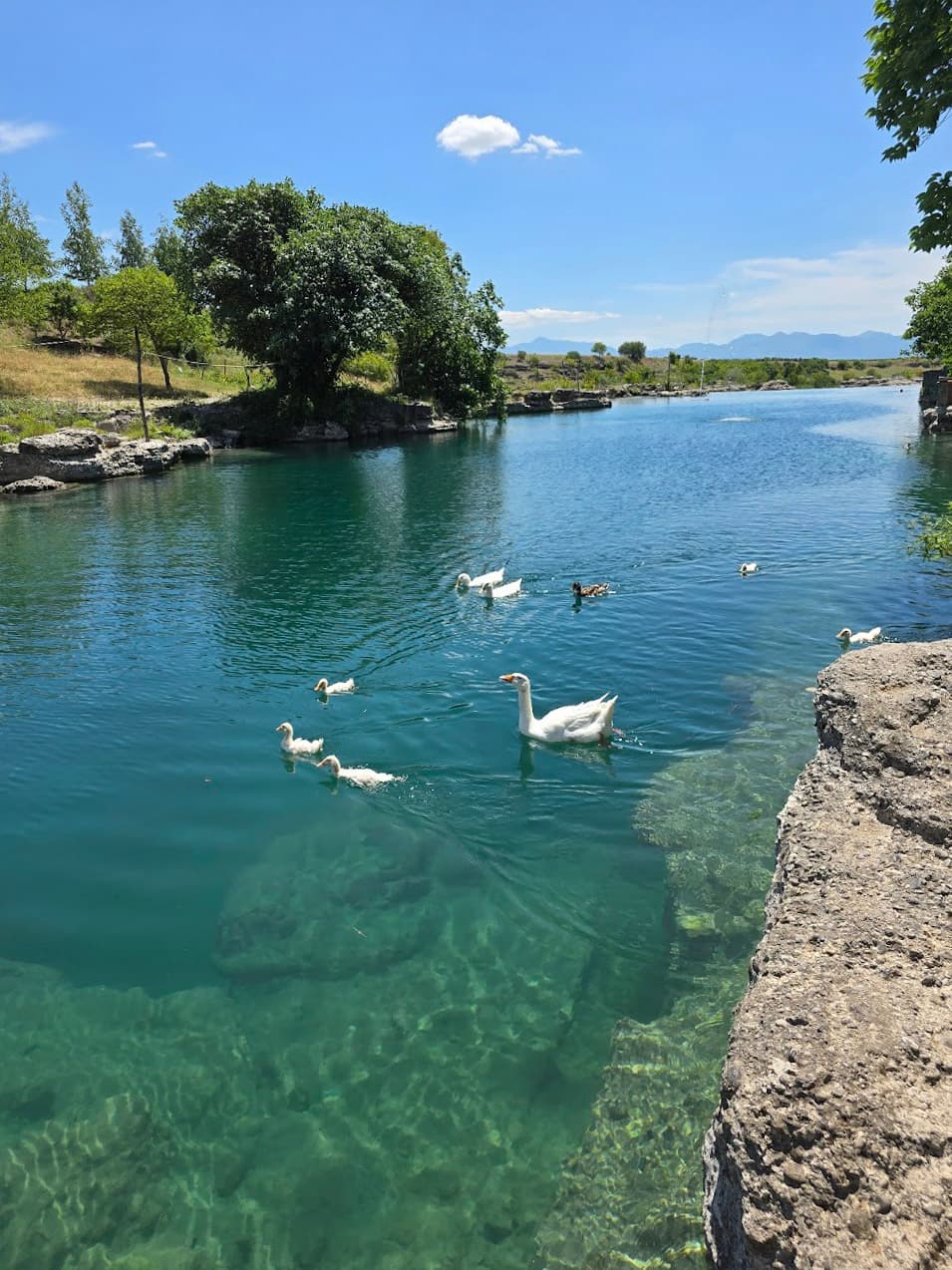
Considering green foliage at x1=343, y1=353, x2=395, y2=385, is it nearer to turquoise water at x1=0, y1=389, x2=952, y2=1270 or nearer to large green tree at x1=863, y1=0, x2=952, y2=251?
turquoise water at x1=0, y1=389, x2=952, y2=1270

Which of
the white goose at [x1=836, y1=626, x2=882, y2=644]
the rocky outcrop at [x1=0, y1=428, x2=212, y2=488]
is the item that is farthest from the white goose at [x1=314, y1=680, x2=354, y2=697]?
the rocky outcrop at [x1=0, y1=428, x2=212, y2=488]

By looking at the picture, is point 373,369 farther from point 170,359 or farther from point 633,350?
point 633,350

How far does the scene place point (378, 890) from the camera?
373 inches

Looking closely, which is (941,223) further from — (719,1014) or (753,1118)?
(753,1118)

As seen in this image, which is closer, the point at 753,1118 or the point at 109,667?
the point at 753,1118

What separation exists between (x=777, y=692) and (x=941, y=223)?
8.92 meters

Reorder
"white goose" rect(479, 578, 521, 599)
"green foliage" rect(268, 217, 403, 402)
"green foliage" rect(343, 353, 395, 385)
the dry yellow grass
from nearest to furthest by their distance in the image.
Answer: "white goose" rect(479, 578, 521, 599), "green foliage" rect(268, 217, 403, 402), the dry yellow grass, "green foliage" rect(343, 353, 395, 385)

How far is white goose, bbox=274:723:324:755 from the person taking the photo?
42.0 ft

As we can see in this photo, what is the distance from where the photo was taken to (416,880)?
31.6 feet

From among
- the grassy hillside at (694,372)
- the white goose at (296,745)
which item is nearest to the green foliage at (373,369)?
the grassy hillside at (694,372)

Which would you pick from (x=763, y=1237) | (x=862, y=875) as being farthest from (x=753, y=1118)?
(x=862, y=875)

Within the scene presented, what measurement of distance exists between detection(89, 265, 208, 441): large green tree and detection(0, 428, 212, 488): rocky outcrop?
599cm

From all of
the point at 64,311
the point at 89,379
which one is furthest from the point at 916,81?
the point at 64,311

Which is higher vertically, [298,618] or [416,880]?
[298,618]
